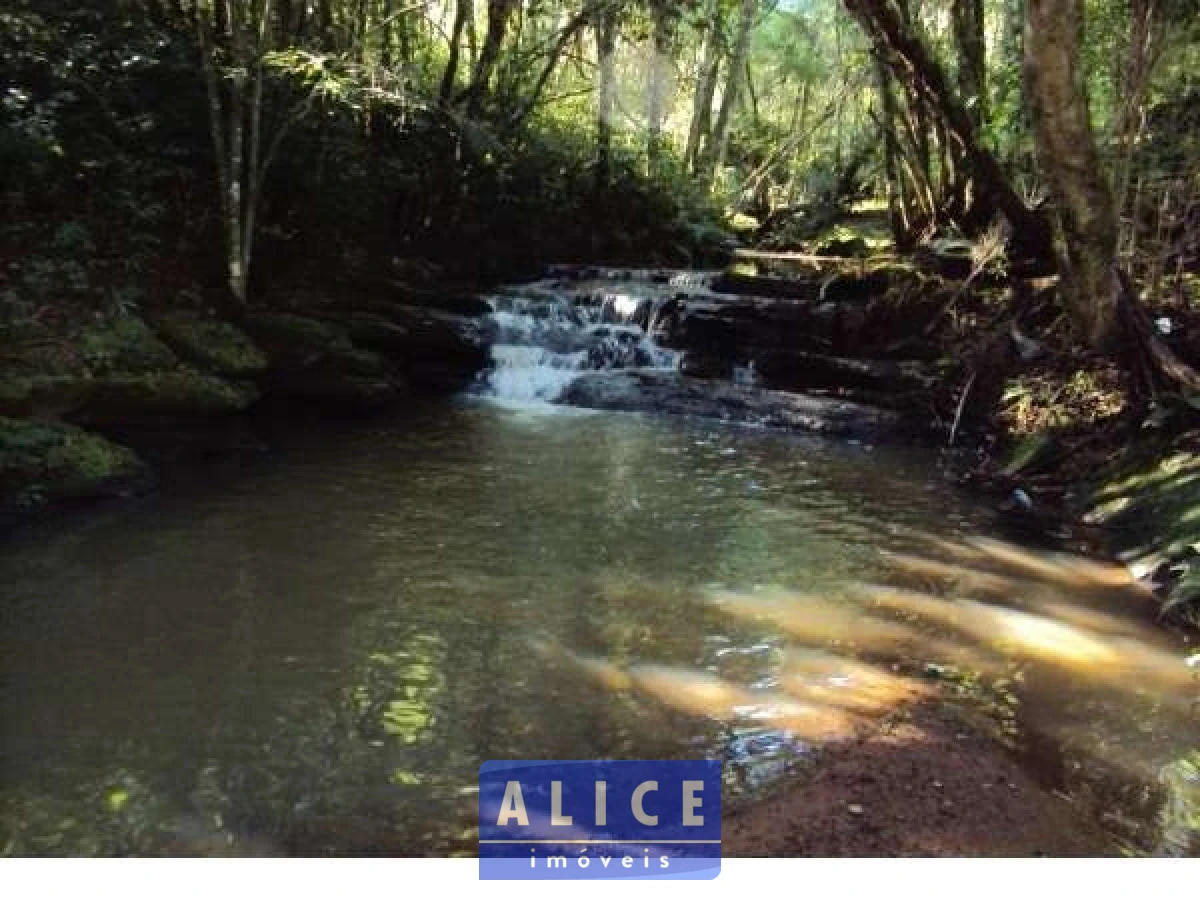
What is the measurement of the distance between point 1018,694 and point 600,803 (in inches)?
80.6

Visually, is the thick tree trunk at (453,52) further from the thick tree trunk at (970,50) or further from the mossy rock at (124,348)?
the mossy rock at (124,348)

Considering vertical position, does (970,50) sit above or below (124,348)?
above

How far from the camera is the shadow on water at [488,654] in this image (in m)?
3.41

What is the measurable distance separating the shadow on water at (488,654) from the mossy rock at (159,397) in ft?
2.57

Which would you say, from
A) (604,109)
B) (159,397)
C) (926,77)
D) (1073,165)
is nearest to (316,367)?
(159,397)

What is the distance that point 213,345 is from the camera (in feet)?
28.0

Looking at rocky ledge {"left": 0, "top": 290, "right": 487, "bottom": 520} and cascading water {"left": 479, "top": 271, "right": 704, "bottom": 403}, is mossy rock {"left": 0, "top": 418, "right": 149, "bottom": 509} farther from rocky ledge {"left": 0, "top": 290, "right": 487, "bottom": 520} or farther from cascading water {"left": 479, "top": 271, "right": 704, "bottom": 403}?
cascading water {"left": 479, "top": 271, "right": 704, "bottom": 403}

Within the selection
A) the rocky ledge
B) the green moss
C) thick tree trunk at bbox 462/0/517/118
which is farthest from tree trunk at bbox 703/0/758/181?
the green moss

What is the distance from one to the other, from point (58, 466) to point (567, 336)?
6757 millimetres

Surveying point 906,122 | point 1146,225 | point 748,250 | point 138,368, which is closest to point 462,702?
point 138,368

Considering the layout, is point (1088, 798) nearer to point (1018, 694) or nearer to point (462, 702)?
point (1018, 694)

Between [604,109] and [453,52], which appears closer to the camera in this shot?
[453,52]

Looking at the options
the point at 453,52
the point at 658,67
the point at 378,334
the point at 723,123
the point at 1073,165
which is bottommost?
the point at 378,334

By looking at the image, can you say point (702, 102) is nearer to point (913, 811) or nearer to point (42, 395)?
point (42, 395)
